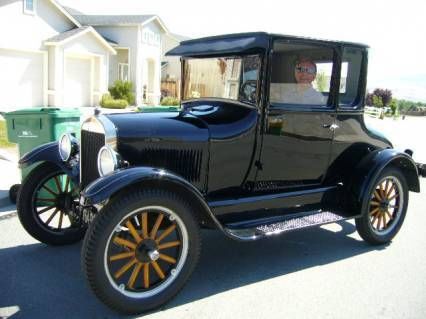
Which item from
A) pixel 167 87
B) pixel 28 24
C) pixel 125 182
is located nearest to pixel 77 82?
pixel 28 24

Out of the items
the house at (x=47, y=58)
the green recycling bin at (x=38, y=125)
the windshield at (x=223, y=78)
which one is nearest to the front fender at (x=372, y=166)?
the windshield at (x=223, y=78)

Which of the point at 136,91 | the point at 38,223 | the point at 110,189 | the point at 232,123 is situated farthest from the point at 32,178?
the point at 136,91

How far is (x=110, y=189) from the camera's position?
2.88m

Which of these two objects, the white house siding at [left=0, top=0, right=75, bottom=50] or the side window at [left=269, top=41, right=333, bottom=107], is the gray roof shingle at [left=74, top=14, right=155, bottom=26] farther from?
the side window at [left=269, top=41, right=333, bottom=107]

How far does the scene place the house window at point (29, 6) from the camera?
688 inches

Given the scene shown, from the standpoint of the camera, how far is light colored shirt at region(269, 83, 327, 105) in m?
3.88

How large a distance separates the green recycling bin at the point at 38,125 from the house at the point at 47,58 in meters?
12.1

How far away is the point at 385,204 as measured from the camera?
4680 millimetres

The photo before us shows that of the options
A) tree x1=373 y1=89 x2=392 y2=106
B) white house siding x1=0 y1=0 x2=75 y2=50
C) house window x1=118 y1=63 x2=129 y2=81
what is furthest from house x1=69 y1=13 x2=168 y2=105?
tree x1=373 y1=89 x2=392 y2=106

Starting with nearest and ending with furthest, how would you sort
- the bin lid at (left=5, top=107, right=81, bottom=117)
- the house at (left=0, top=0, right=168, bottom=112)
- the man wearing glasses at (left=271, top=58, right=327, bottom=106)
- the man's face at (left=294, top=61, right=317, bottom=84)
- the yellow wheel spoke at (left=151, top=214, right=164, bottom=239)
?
1. the yellow wheel spoke at (left=151, top=214, right=164, bottom=239)
2. the man wearing glasses at (left=271, top=58, right=327, bottom=106)
3. the man's face at (left=294, top=61, right=317, bottom=84)
4. the bin lid at (left=5, top=107, right=81, bottom=117)
5. the house at (left=0, top=0, right=168, bottom=112)

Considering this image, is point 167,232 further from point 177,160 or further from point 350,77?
point 350,77

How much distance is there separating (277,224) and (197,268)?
2.67 feet

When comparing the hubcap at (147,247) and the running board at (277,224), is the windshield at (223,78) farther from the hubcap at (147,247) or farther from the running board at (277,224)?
the hubcap at (147,247)

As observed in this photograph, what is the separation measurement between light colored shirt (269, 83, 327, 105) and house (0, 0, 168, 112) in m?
15.4
